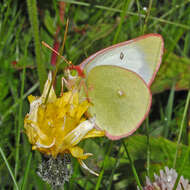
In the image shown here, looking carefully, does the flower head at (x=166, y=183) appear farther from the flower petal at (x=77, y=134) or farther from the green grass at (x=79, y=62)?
the flower petal at (x=77, y=134)

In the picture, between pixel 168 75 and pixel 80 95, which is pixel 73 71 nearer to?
pixel 80 95

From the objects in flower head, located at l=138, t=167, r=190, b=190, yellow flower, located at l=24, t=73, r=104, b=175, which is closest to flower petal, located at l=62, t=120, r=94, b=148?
yellow flower, located at l=24, t=73, r=104, b=175

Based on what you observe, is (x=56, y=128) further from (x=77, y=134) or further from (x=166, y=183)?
(x=166, y=183)

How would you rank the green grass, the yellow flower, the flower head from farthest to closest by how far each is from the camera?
the green grass < the flower head < the yellow flower

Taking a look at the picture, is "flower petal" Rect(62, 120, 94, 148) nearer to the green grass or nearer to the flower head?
the green grass

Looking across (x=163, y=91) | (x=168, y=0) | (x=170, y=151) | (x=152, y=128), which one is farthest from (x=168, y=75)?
(x=170, y=151)

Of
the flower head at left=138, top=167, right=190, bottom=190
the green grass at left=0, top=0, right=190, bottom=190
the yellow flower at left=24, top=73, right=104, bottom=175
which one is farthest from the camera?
the green grass at left=0, top=0, right=190, bottom=190

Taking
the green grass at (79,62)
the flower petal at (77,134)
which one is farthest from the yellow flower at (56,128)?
the green grass at (79,62)
